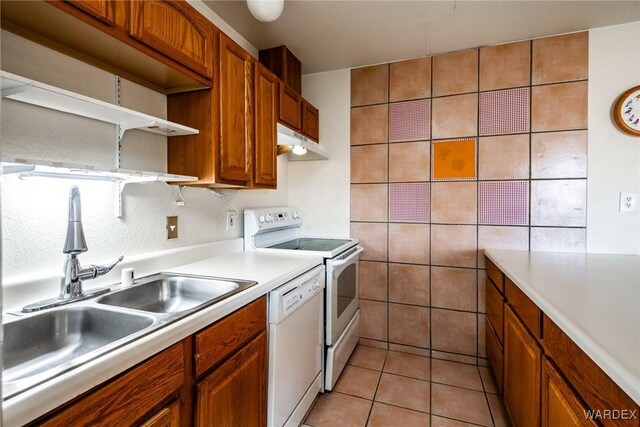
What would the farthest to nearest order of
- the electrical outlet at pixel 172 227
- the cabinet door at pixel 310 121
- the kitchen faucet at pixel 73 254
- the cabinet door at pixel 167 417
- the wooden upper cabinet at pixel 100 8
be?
the cabinet door at pixel 310 121
the electrical outlet at pixel 172 227
the kitchen faucet at pixel 73 254
the wooden upper cabinet at pixel 100 8
the cabinet door at pixel 167 417

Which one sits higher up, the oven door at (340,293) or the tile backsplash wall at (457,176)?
the tile backsplash wall at (457,176)

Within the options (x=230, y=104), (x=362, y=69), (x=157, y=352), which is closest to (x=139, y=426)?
(x=157, y=352)

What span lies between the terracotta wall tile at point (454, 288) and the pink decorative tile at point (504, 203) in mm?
411

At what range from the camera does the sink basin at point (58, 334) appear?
967 mm

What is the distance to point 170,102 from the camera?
1.63 metres

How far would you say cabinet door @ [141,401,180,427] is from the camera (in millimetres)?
888

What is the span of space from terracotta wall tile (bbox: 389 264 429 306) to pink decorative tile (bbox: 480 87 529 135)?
1.10 metres

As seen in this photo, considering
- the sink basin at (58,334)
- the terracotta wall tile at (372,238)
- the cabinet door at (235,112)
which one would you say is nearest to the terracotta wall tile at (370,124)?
the terracotta wall tile at (372,238)

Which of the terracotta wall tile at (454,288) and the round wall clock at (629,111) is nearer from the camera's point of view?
the round wall clock at (629,111)

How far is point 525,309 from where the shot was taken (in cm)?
141

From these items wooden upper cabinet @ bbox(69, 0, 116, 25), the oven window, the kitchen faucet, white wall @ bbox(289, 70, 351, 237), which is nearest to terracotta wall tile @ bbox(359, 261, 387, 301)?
the oven window

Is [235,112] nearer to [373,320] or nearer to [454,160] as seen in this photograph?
[454,160]

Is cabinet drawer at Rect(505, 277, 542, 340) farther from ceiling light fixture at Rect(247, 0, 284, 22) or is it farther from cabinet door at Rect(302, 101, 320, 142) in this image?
ceiling light fixture at Rect(247, 0, 284, 22)

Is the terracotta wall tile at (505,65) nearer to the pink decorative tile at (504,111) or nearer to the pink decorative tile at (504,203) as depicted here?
the pink decorative tile at (504,111)
